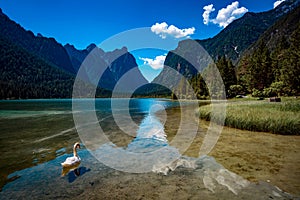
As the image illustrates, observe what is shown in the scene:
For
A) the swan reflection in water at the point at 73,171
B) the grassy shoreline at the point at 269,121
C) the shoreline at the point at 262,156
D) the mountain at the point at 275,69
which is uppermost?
the mountain at the point at 275,69

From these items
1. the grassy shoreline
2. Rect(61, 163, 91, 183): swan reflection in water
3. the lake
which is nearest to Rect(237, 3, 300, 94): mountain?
the grassy shoreline

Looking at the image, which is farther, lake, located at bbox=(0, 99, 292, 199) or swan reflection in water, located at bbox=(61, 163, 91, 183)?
swan reflection in water, located at bbox=(61, 163, 91, 183)

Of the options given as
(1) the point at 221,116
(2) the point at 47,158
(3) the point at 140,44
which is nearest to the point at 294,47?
(1) the point at 221,116

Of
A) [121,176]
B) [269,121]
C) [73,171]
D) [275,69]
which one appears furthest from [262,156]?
[275,69]

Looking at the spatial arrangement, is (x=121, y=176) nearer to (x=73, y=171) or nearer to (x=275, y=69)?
(x=73, y=171)

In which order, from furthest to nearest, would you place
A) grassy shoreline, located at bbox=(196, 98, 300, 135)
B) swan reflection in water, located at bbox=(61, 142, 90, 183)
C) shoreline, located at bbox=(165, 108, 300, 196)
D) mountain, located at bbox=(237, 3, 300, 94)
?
1. mountain, located at bbox=(237, 3, 300, 94)
2. grassy shoreline, located at bbox=(196, 98, 300, 135)
3. swan reflection in water, located at bbox=(61, 142, 90, 183)
4. shoreline, located at bbox=(165, 108, 300, 196)

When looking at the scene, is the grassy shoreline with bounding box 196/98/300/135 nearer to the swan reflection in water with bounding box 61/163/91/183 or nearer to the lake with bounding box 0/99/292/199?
the lake with bounding box 0/99/292/199

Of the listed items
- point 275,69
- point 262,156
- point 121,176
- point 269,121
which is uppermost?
point 275,69

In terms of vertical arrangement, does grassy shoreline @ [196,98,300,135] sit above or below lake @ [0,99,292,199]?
above

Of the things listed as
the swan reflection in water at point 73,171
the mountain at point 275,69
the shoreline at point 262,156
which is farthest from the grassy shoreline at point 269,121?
the mountain at point 275,69

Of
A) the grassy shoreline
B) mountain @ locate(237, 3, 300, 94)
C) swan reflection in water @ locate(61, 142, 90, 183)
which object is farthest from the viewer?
mountain @ locate(237, 3, 300, 94)

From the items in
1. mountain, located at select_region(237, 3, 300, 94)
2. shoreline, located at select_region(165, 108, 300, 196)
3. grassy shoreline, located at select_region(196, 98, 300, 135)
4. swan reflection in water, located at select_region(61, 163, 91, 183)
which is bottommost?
shoreline, located at select_region(165, 108, 300, 196)

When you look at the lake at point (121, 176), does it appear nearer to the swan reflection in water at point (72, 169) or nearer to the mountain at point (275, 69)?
the swan reflection in water at point (72, 169)

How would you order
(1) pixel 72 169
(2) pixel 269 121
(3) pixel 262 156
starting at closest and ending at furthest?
(1) pixel 72 169 → (3) pixel 262 156 → (2) pixel 269 121
